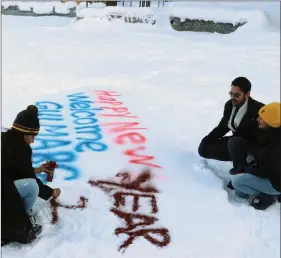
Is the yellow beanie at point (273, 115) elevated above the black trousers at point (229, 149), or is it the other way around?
the yellow beanie at point (273, 115)

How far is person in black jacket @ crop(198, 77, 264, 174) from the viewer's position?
10.7 feet

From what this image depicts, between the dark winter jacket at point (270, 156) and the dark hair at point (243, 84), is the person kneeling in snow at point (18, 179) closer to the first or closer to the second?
the dark winter jacket at point (270, 156)

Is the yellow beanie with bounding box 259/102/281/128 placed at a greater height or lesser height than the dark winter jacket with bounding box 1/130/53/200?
greater

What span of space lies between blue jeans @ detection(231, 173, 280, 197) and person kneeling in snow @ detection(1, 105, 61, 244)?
1489 millimetres

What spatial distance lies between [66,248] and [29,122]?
0.81 metres

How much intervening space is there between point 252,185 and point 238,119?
0.65 metres

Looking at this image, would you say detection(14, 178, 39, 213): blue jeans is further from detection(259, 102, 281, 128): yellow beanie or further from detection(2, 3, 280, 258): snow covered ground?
detection(259, 102, 281, 128): yellow beanie

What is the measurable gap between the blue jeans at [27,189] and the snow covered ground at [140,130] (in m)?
0.27

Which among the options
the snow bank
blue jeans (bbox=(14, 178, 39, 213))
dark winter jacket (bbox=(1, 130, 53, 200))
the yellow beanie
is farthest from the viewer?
the snow bank

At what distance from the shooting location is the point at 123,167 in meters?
3.67

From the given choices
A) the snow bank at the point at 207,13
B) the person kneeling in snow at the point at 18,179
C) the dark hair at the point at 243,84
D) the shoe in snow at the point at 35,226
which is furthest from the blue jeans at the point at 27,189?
the snow bank at the point at 207,13

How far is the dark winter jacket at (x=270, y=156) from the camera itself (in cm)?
279

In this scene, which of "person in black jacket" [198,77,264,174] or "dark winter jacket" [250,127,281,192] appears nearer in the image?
"dark winter jacket" [250,127,281,192]

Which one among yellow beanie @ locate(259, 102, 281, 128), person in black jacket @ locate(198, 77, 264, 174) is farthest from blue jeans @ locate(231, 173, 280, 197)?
yellow beanie @ locate(259, 102, 281, 128)
